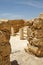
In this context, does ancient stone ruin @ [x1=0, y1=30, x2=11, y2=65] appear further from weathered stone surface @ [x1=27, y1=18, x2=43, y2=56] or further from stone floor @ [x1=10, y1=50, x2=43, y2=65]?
weathered stone surface @ [x1=27, y1=18, x2=43, y2=56]

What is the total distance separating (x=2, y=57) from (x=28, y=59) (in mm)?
3265

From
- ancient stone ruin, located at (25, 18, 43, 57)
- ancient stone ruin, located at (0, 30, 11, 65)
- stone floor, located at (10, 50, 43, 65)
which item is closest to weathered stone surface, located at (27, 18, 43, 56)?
ancient stone ruin, located at (25, 18, 43, 57)

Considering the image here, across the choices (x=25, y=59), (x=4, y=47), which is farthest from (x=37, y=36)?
(x=4, y=47)

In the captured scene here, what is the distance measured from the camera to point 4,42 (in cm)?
750

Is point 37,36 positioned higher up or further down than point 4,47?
higher up

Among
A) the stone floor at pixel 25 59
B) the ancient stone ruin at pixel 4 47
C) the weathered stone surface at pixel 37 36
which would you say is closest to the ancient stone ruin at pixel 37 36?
the weathered stone surface at pixel 37 36

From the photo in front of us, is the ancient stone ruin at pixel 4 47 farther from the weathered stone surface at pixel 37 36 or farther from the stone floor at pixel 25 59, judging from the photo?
the weathered stone surface at pixel 37 36

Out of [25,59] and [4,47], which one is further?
[25,59]

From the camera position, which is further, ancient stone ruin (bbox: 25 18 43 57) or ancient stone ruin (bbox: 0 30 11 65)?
ancient stone ruin (bbox: 25 18 43 57)

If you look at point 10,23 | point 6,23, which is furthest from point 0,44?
point 10,23

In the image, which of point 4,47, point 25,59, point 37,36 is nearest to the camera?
point 4,47

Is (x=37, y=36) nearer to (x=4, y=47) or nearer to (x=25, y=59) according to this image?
(x=25, y=59)

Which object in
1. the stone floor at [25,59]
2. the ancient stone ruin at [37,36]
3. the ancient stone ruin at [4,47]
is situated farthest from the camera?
the ancient stone ruin at [37,36]

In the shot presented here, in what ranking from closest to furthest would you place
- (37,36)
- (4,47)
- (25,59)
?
1. (4,47)
2. (25,59)
3. (37,36)
